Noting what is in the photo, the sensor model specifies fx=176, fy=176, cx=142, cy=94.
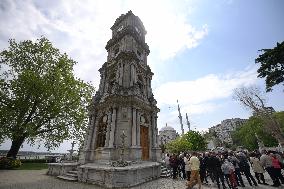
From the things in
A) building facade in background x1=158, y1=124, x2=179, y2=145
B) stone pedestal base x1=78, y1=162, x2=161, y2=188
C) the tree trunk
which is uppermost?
building facade in background x1=158, y1=124, x2=179, y2=145

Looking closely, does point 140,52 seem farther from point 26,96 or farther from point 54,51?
point 26,96

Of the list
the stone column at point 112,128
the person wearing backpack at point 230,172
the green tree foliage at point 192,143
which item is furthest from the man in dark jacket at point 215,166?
the green tree foliage at point 192,143

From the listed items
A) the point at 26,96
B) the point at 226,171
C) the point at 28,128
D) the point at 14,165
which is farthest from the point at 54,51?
the point at 226,171

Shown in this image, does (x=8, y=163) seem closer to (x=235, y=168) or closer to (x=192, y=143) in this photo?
(x=235, y=168)

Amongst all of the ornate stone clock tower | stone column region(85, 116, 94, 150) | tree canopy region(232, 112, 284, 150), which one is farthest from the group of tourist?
tree canopy region(232, 112, 284, 150)

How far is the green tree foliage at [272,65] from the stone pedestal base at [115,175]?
39.7ft

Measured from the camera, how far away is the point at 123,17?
2145 centimetres

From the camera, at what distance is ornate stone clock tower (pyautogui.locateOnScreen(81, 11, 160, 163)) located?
1385 cm

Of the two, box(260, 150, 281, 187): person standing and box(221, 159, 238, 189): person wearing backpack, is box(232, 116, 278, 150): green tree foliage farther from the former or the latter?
box(221, 159, 238, 189): person wearing backpack

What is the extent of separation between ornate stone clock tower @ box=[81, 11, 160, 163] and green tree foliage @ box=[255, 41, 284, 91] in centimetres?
1002

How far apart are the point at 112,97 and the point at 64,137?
33.5ft

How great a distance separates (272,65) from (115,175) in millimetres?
14853

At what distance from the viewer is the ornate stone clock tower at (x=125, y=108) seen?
13.9 metres

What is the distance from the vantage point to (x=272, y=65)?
14.6 meters
